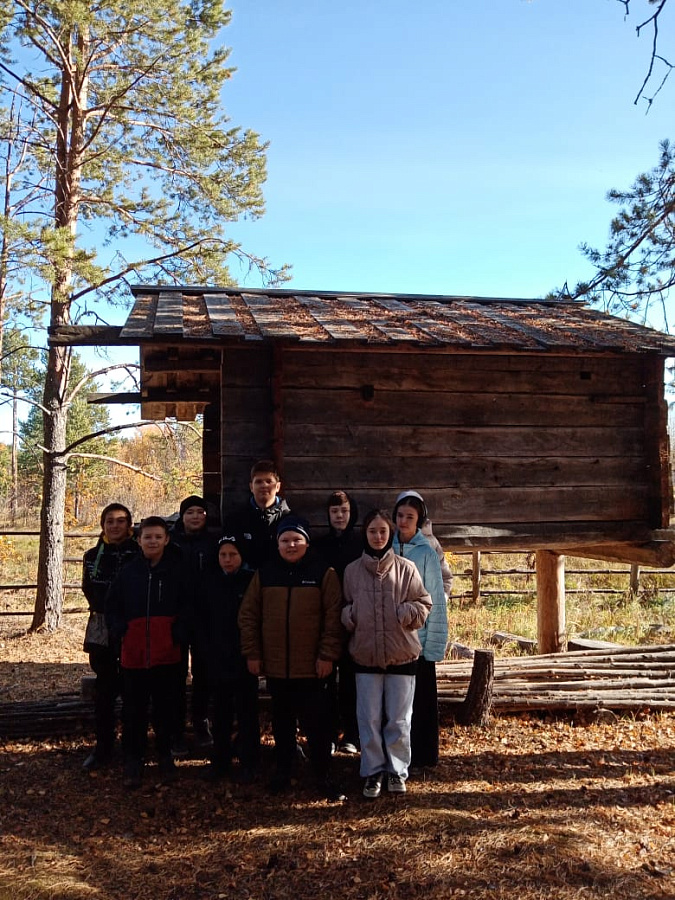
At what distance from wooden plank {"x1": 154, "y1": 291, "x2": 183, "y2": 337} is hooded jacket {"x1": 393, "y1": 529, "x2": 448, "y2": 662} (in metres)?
2.62

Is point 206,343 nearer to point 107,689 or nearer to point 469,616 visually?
point 107,689

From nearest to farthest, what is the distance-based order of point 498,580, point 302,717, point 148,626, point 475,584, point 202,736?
point 302,717 < point 148,626 < point 202,736 < point 475,584 < point 498,580

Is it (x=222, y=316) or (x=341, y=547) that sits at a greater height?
(x=222, y=316)

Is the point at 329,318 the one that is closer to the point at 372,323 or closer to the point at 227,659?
the point at 372,323

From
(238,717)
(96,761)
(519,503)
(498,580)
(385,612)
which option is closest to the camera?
(385,612)

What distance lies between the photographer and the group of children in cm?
528

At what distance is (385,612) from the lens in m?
5.25

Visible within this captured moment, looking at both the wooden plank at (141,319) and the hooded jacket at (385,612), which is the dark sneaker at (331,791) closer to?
the hooded jacket at (385,612)

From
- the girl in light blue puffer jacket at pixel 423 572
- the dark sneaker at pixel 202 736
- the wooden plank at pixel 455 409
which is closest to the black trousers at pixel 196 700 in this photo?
→ the dark sneaker at pixel 202 736

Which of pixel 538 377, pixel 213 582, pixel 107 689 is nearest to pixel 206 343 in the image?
pixel 213 582

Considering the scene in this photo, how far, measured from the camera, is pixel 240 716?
5719 mm

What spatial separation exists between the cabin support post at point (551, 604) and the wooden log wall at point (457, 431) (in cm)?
286

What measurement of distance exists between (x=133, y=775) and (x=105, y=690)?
729 millimetres

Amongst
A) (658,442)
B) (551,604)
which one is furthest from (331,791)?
(551,604)
